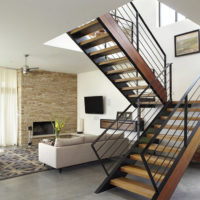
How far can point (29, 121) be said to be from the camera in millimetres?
7824

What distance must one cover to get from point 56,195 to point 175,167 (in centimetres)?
186

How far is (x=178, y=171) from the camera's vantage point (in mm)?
3262

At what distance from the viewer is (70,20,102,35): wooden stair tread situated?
387 centimetres

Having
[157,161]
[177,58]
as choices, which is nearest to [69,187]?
[157,161]

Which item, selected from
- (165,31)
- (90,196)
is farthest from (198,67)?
(90,196)

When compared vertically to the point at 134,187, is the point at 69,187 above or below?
below

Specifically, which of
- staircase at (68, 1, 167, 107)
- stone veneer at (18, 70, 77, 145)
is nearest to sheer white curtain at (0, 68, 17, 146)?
stone veneer at (18, 70, 77, 145)

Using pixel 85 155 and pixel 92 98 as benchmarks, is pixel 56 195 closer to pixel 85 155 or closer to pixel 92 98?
pixel 85 155

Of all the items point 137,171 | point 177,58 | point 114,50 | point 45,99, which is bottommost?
point 137,171

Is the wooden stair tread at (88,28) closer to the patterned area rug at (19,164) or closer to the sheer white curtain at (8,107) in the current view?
the patterned area rug at (19,164)

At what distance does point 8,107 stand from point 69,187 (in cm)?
492

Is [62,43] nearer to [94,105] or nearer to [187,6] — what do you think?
[187,6]

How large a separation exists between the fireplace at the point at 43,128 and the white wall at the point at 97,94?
1279 millimetres

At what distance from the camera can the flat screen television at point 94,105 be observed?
7.88 metres
